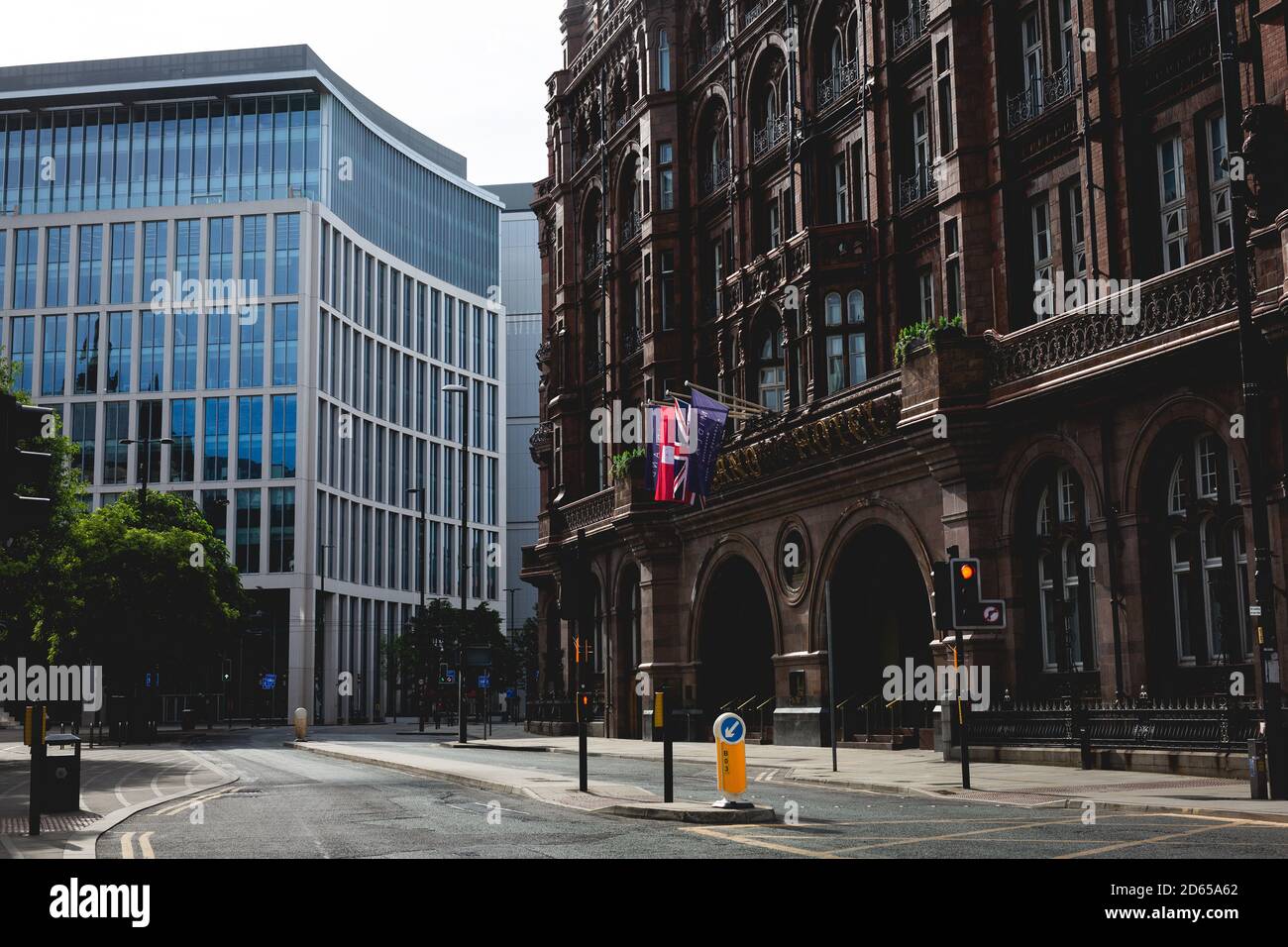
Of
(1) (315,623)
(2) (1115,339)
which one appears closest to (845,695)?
(2) (1115,339)

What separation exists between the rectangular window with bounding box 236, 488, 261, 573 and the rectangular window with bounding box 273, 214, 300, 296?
45.5 ft

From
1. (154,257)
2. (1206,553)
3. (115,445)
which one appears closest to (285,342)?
(154,257)

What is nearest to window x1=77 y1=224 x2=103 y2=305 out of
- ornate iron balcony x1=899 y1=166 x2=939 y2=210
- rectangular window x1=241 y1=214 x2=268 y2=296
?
rectangular window x1=241 y1=214 x2=268 y2=296

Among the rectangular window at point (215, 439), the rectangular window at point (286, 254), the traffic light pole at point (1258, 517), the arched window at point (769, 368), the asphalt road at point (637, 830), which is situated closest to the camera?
the asphalt road at point (637, 830)

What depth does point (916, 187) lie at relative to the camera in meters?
35.6

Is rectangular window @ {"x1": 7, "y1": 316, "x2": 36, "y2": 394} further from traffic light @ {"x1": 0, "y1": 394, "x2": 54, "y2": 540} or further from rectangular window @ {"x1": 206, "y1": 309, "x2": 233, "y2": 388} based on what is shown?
traffic light @ {"x1": 0, "y1": 394, "x2": 54, "y2": 540}

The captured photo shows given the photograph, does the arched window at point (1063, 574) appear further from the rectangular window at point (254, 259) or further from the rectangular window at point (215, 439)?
the rectangular window at point (254, 259)

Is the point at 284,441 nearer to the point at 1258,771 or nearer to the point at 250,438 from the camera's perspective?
the point at 250,438

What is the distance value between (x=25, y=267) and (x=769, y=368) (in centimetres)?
7438

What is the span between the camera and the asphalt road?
12961 millimetres

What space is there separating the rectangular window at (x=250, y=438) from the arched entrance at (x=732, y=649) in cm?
5958

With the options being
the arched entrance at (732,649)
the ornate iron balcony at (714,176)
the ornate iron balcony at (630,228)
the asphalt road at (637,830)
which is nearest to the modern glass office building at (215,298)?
the ornate iron balcony at (630,228)

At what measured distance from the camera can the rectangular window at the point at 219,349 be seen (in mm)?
96750
